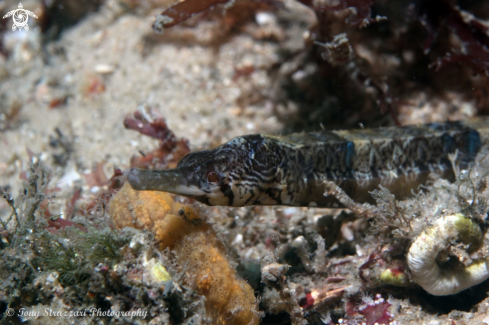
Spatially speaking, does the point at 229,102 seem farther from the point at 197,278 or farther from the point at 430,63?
the point at 197,278

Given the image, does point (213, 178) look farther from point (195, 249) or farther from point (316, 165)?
point (316, 165)

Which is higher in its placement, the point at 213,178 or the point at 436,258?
the point at 213,178

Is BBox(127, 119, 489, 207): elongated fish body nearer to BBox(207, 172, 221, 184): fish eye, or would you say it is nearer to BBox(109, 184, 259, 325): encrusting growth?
BBox(207, 172, 221, 184): fish eye

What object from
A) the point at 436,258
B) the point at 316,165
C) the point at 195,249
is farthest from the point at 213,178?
the point at 436,258

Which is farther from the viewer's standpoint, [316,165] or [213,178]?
[316,165]

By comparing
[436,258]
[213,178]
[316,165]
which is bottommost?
[436,258]

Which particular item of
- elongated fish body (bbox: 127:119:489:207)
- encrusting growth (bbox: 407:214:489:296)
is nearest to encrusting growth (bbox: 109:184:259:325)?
elongated fish body (bbox: 127:119:489:207)
